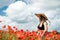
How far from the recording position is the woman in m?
8.59

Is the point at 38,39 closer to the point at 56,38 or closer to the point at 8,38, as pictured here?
the point at 8,38

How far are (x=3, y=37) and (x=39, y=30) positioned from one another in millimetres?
1330

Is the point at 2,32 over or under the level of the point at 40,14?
under

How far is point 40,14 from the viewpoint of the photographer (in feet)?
29.7

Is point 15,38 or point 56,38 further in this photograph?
point 56,38

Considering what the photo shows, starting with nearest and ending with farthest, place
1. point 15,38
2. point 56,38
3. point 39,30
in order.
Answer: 1. point 15,38
2. point 39,30
3. point 56,38

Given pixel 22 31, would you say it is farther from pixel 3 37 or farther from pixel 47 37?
pixel 47 37

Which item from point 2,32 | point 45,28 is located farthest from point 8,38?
point 45,28

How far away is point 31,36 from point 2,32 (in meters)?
1.08

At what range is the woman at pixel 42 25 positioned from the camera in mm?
8586

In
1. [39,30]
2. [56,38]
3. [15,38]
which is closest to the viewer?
[15,38]

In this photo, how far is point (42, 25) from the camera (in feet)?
29.3

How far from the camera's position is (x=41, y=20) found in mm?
9023

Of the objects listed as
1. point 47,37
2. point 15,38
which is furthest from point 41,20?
point 15,38
